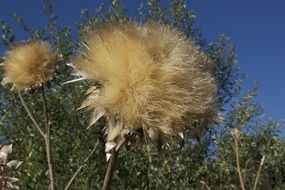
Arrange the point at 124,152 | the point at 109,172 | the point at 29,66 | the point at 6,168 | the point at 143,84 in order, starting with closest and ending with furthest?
1. the point at 109,172
2. the point at 143,84
3. the point at 6,168
4. the point at 29,66
5. the point at 124,152

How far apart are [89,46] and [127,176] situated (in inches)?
247

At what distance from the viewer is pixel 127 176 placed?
826 centimetres

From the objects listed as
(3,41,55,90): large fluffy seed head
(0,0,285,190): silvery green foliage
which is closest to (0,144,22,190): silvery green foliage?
(3,41,55,90): large fluffy seed head

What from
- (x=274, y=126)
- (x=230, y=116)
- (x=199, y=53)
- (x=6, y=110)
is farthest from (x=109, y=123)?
(x=274, y=126)

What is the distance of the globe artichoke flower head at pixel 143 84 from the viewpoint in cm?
195

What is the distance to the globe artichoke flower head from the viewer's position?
76.6 inches

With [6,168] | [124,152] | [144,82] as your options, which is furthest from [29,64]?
[124,152]

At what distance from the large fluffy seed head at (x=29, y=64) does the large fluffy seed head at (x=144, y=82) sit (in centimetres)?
29

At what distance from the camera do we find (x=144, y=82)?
2.03 m

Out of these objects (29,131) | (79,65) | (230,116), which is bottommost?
(79,65)

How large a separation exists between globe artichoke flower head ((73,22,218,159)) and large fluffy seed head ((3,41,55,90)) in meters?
0.29

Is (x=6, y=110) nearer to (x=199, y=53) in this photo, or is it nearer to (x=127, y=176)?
(x=127, y=176)

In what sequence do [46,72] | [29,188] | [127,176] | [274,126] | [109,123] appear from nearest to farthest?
1. [109,123]
2. [46,72]
3. [29,188]
4. [127,176]
5. [274,126]

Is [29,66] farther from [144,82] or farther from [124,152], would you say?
[124,152]
